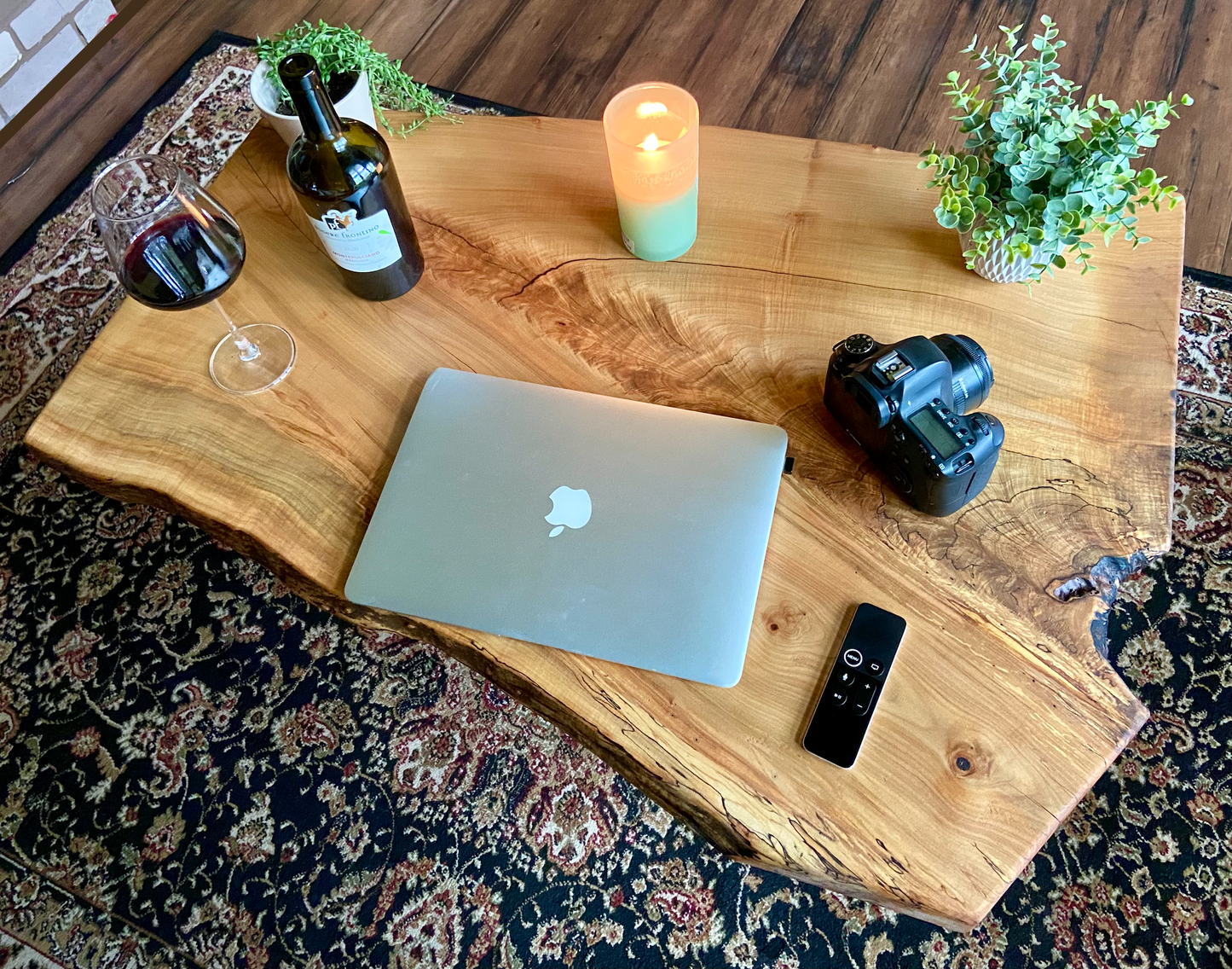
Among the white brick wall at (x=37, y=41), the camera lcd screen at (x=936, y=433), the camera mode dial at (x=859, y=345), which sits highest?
the white brick wall at (x=37, y=41)

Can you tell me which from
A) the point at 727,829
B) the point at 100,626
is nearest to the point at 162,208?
the point at 727,829

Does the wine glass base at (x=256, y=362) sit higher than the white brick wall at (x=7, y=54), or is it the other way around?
the white brick wall at (x=7, y=54)

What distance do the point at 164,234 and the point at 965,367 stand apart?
759 mm

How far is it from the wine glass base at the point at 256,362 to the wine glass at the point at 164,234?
0.10 m

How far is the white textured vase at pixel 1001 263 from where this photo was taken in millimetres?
895

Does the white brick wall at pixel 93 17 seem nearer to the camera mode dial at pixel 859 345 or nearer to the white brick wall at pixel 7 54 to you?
the white brick wall at pixel 7 54

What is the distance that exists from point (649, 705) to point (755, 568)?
0.51 feet

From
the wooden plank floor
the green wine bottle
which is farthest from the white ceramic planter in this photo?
the wooden plank floor

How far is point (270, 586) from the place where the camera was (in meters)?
1.44

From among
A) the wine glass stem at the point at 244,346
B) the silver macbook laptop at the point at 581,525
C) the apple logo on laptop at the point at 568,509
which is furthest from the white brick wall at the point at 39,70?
the apple logo on laptop at the point at 568,509

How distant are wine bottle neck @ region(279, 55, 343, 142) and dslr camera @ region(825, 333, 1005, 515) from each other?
20.2 inches

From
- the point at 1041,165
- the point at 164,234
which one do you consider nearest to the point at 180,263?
the point at 164,234

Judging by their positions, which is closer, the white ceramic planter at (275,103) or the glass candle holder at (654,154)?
the glass candle holder at (654,154)

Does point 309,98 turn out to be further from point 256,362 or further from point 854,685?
point 854,685
